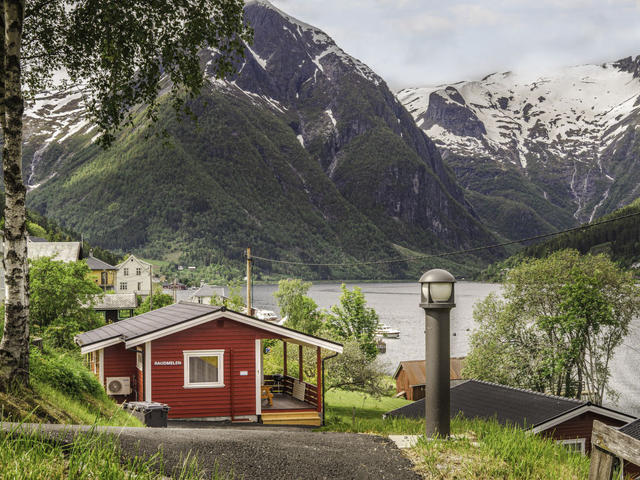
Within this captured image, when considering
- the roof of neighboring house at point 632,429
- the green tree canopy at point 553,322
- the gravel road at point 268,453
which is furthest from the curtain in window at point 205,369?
the green tree canopy at point 553,322

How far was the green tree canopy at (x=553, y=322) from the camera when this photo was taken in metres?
39.1

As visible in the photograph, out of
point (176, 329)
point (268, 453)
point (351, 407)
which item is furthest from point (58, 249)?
point (268, 453)

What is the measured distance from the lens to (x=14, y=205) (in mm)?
8180

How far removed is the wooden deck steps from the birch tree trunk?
1299 centimetres

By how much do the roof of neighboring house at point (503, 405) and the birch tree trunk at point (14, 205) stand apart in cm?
1356

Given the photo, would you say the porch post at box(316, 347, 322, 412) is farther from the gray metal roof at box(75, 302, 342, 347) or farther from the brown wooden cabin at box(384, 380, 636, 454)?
the brown wooden cabin at box(384, 380, 636, 454)

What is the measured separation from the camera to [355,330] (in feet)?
190

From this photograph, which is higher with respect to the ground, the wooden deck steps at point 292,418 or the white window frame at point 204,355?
the white window frame at point 204,355

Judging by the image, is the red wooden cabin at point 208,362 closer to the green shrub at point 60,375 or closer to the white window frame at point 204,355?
the white window frame at point 204,355

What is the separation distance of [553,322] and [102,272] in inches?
2930

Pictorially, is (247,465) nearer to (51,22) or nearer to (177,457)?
(177,457)

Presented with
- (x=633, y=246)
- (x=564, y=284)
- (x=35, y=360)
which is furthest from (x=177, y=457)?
(x=633, y=246)

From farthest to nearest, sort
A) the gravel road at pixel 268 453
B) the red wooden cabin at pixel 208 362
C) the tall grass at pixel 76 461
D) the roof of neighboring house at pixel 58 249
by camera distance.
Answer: the roof of neighboring house at pixel 58 249
the red wooden cabin at pixel 208 362
the gravel road at pixel 268 453
the tall grass at pixel 76 461

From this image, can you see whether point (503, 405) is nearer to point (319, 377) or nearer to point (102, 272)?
point (319, 377)
